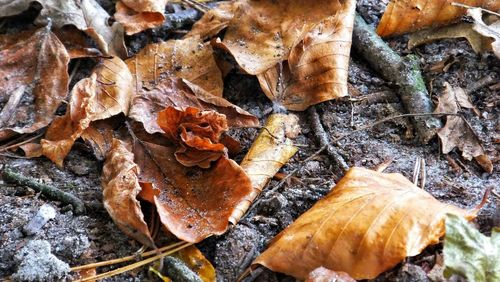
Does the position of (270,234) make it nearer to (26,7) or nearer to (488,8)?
(488,8)

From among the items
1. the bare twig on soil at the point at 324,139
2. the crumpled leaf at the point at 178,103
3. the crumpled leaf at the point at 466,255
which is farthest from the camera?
the crumpled leaf at the point at 178,103

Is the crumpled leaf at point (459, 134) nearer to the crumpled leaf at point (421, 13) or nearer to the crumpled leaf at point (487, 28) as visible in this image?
the crumpled leaf at point (487, 28)

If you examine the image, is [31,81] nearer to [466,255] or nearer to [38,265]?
[38,265]

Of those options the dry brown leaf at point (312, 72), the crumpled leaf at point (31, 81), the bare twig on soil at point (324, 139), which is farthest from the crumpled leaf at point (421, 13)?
the crumpled leaf at point (31, 81)

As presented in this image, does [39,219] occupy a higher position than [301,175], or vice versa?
[301,175]

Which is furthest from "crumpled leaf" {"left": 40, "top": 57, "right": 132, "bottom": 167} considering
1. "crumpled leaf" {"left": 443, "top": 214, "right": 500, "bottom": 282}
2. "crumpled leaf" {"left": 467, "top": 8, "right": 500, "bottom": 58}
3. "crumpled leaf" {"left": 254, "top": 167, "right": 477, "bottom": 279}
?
"crumpled leaf" {"left": 467, "top": 8, "right": 500, "bottom": 58}

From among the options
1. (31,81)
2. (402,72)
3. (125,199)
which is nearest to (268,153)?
(125,199)

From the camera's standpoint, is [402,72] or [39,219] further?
[402,72]
